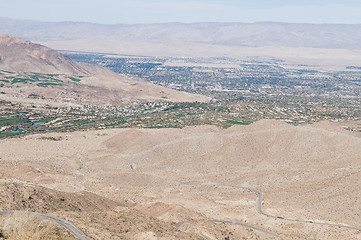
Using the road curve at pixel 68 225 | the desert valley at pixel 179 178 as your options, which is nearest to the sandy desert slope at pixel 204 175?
the desert valley at pixel 179 178

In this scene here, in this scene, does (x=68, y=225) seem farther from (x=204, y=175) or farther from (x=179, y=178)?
Result: (x=204, y=175)

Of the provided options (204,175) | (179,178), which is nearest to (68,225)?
(179,178)

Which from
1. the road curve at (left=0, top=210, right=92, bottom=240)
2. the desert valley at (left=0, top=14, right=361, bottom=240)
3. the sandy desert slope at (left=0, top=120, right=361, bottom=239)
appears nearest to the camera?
the road curve at (left=0, top=210, right=92, bottom=240)

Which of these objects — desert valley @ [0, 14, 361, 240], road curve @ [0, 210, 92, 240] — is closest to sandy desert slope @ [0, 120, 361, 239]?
desert valley @ [0, 14, 361, 240]

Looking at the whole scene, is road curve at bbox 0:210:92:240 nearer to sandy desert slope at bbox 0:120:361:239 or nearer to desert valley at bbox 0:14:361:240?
desert valley at bbox 0:14:361:240

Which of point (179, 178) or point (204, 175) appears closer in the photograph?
point (179, 178)

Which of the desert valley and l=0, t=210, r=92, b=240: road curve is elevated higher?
l=0, t=210, r=92, b=240: road curve

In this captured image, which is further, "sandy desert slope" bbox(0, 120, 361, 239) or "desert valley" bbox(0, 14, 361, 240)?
"sandy desert slope" bbox(0, 120, 361, 239)

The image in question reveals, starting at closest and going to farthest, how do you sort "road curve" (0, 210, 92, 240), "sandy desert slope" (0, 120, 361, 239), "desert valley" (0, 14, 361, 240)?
"road curve" (0, 210, 92, 240) < "desert valley" (0, 14, 361, 240) < "sandy desert slope" (0, 120, 361, 239)
